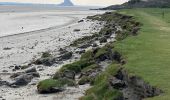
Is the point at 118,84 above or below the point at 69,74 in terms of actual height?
above

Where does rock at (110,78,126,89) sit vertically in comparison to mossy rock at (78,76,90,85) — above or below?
above

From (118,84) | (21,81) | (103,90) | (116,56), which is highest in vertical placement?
(118,84)

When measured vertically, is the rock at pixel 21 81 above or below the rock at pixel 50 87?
below

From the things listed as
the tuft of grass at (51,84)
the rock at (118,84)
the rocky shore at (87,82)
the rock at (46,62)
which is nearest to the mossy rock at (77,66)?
the rocky shore at (87,82)

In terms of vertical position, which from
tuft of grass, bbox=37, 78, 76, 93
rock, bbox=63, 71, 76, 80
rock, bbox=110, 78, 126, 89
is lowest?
rock, bbox=63, 71, 76, 80

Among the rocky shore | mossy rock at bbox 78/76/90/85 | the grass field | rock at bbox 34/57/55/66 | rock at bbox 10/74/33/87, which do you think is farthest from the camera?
rock at bbox 34/57/55/66

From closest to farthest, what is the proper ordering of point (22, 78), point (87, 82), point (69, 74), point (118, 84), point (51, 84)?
point (118, 84)
point (51, 84)
point (87, 82)
point (22, 78)
point (69, 74)

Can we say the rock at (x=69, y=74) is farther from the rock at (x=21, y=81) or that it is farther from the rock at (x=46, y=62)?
the rock at (x=46, y=62)

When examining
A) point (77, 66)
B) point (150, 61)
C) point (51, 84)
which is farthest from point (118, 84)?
point (77, 66)

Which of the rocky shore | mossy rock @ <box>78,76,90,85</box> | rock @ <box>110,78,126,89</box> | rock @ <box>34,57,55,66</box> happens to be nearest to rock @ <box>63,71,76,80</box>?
the rocky shore

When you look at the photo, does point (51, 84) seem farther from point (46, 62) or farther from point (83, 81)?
point (46, 62)

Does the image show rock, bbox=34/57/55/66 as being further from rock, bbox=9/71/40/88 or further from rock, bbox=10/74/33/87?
rock, bbox=10/74/33/87

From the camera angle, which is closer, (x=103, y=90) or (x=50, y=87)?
(x=103, y=90)

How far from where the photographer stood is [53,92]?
2316 centimetres
